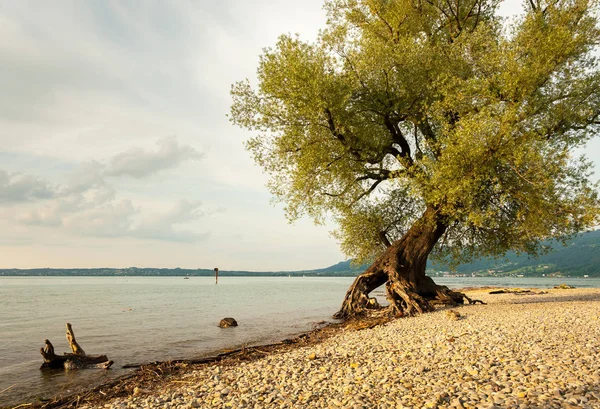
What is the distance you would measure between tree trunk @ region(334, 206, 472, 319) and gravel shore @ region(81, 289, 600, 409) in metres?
Result: 8.10

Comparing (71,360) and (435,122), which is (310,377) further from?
(435,122)

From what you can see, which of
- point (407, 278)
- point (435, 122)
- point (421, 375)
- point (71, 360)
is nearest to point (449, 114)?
point (435, 122)

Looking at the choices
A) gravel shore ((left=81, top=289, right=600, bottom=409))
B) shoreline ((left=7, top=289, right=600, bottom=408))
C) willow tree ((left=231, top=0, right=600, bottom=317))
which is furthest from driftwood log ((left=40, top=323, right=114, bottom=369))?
willow tree ((left=231, top=0, right=600, bottom=317))

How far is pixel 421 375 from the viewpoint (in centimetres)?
905

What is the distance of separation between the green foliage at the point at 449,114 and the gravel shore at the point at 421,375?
24.0ft

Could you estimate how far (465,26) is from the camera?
25.7 metres

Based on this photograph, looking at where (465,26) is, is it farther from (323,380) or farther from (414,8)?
(323,380)

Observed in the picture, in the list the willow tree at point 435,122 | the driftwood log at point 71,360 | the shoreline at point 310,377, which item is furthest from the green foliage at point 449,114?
the driftwood log at point 71,360

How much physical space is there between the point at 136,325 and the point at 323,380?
23455 millimetres

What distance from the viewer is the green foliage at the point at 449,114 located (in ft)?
59.7

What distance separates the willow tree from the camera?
18312mm

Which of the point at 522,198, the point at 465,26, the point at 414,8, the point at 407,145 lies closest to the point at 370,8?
the point at 414,8

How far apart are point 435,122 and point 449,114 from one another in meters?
1.93

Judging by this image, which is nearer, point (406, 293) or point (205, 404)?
point (205, 404)
